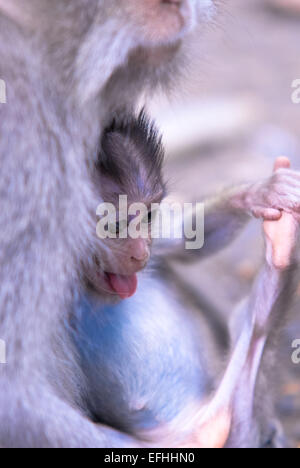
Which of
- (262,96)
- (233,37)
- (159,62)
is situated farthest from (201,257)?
(233,37)

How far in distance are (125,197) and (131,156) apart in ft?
0.19

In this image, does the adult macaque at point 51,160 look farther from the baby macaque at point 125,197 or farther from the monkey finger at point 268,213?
the monkey finger at point 268,213

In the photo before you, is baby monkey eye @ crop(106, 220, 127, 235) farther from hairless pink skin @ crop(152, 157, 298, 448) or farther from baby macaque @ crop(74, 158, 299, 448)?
hairless pink skin @ crop(152, 157, 298, 448)

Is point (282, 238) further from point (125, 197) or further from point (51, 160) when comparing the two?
point (51, 160)

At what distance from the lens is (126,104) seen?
130cm

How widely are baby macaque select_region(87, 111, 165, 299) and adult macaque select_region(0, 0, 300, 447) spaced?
3cm

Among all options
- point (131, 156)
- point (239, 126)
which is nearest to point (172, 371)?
point (131, 156)

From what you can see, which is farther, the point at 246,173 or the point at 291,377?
the point at 246,173

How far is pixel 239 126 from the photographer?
3094 millimetres

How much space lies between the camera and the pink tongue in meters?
1.30

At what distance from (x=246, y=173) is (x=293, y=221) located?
5.14 ft

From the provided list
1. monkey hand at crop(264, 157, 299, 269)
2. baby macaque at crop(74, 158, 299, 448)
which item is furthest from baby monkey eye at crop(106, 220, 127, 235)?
monkey hand at crop(264, 157, 299, 269)
